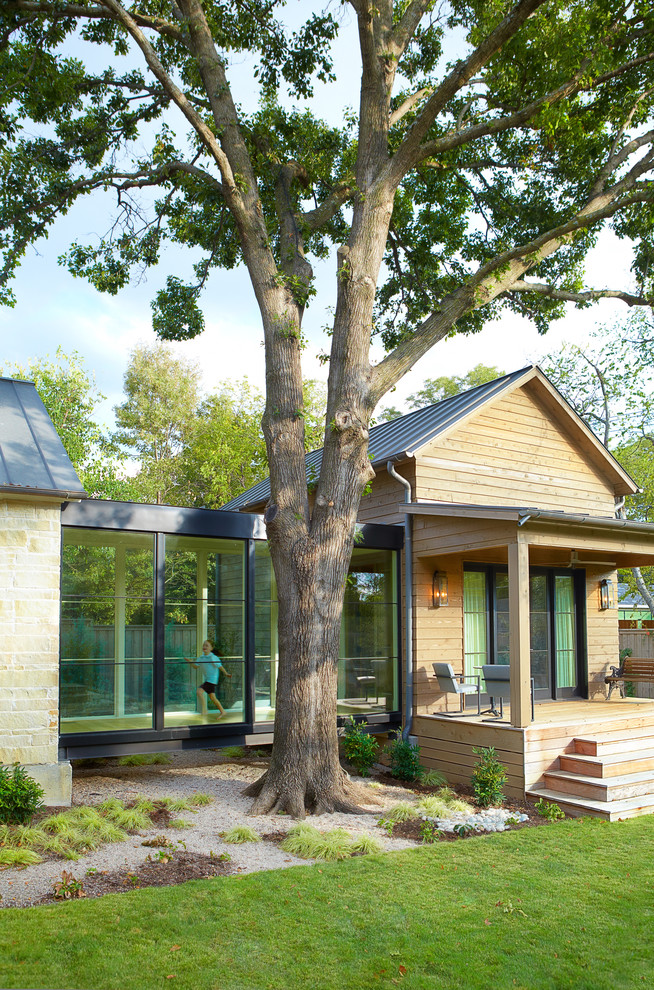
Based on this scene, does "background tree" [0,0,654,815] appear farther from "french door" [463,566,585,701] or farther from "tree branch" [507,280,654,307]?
"french door" [463,566,585,701]

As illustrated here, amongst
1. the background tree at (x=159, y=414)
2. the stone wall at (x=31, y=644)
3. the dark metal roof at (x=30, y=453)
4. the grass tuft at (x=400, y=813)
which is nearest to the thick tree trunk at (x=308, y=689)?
the grass tuft at (x=400, y=813)

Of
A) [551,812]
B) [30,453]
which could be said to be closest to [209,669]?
[30,453]

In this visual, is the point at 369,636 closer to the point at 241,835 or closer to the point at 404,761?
the point at 404,761

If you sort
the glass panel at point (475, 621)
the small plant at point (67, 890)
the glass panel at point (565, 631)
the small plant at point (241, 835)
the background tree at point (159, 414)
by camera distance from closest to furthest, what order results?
1. the small plant at point (67, 890)
2. the small plant at point (241, 835)
3. the glass panel at point (475, 621)
4. the glass panel at point (565, 631)
5. the background tree at point (159, 414)

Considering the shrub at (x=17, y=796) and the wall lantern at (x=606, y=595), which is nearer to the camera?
the shrub at (x=17, y=796)

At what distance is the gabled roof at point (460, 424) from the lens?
1161 cm

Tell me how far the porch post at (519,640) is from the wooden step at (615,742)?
89 cm

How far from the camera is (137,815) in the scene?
24.8ft

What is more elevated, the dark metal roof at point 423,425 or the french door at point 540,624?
the dark metal roof at point 423,425

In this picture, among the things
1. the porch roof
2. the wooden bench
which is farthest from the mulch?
the wooden bench

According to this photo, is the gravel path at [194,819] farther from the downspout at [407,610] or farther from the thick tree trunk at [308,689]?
the downspout at [407,610]

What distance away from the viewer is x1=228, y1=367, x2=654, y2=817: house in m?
9.20

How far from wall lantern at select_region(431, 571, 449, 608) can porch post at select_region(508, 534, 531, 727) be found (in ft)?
6.90

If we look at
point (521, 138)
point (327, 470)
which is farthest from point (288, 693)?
point (521, 138)
